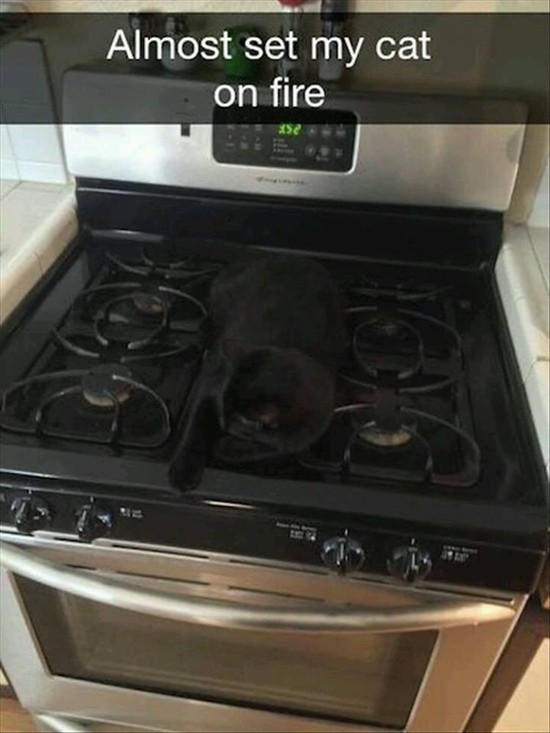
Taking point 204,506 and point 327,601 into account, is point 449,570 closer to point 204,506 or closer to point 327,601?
point 327,601

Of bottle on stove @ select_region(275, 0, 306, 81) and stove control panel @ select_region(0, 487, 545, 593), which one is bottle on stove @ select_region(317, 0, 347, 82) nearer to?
bottle on stove @ select_region(275, 0, 306, 81)

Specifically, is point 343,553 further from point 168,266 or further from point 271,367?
point 168,266

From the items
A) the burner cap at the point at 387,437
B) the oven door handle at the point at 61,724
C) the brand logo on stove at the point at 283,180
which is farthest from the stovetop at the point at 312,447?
the oven door handle at the point at 61,724

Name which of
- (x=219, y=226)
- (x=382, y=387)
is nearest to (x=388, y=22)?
(x=219, y=226)

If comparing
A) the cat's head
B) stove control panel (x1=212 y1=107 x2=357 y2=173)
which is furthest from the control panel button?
the cat's head

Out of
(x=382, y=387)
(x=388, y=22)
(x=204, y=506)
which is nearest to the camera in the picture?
(x=204, y=506)

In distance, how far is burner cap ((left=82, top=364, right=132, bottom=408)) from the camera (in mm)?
741

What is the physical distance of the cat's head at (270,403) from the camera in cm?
69

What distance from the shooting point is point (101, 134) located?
38.6 inches

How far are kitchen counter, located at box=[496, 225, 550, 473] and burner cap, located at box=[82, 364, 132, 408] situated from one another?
17.3 inches

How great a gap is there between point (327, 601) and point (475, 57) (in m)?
0.75

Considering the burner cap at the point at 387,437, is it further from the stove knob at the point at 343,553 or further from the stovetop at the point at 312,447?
the stove knob at the point at 343,553

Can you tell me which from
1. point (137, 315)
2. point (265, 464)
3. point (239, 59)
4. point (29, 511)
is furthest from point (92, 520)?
point (239, 59)

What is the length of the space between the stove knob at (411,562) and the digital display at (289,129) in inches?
22.4
